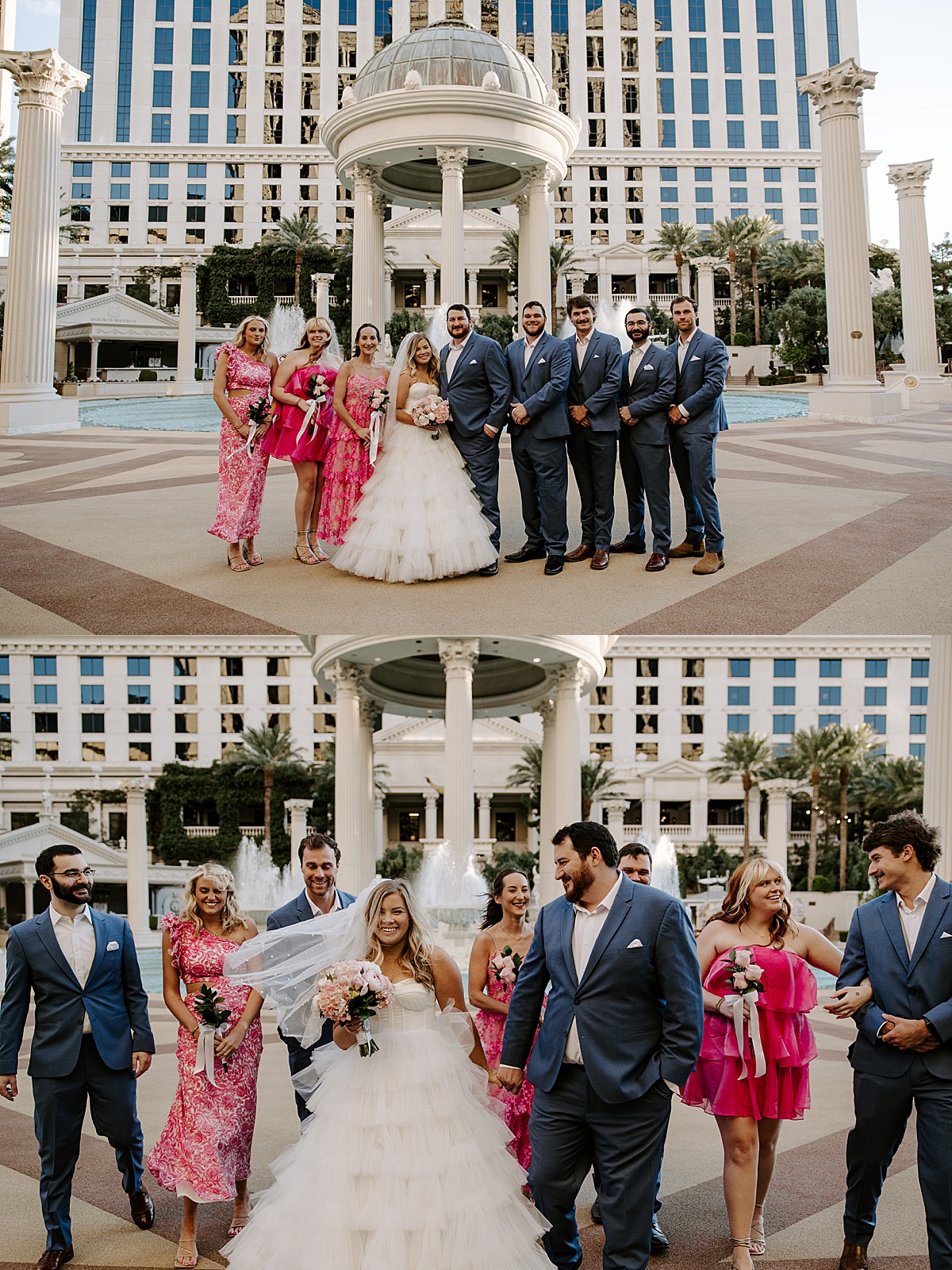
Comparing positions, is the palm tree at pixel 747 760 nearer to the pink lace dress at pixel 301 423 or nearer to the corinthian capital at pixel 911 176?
the corinthian capital at pixel 911 176

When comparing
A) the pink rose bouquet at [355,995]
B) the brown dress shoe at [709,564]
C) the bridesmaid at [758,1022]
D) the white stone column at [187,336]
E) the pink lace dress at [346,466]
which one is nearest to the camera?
the pink rose bouquet at [355,995]

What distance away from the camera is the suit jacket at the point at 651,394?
9242mm

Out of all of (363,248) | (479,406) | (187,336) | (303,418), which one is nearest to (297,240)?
(187,336)

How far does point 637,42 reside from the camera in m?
104

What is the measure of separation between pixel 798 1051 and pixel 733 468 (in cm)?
1178

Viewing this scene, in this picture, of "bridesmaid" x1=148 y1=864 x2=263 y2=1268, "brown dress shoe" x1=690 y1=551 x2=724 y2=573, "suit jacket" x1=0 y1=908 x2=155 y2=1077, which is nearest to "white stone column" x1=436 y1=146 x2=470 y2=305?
"brown dress shoe" x1=690 y1=551 x2=724 y2=573

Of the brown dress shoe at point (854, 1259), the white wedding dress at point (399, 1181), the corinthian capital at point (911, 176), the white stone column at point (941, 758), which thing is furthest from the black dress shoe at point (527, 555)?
the corinthian capital at point (911, 176)

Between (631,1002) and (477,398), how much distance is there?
5.94 meters

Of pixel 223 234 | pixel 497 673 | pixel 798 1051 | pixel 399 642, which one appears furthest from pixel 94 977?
pixel 223 234

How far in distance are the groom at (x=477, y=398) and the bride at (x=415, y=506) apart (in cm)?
9

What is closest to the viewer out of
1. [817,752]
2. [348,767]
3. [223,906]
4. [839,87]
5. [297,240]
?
[223,906]

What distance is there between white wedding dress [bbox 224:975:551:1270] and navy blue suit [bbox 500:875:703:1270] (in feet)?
0.72

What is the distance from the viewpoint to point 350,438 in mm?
9867

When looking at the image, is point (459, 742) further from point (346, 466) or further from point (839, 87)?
point (839, 87)
